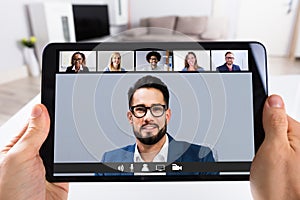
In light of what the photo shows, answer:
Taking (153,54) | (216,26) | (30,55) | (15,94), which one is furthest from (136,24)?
(153,54)

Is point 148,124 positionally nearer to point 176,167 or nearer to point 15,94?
point 176,167

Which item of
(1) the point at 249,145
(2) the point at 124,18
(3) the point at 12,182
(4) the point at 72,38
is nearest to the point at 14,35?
(4) the point at 72,38

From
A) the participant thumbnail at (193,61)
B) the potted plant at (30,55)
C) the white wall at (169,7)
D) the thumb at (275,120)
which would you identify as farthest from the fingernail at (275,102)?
the white wall at (169,7)

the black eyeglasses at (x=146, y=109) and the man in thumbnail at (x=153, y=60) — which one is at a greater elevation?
the man in thumbnail at (x=153, y=60)

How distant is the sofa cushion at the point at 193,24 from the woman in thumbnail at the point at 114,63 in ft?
12.6

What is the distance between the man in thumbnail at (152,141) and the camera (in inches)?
17.6

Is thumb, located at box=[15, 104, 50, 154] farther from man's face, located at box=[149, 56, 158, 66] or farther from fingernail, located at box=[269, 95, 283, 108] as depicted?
fingernail, located at box=[269, 95, 283, 108]

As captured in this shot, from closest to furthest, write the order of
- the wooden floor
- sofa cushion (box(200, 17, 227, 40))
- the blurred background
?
1. the wooden floor
2. the blurred background
3. sofa cushion (box(200, 17, 227, 40))

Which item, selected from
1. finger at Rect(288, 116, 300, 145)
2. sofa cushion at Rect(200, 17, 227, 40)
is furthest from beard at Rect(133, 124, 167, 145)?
sofa cushion at Rect(200, 17, 227, 40)

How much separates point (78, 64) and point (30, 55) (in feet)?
7.87

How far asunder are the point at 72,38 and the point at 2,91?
1032 millimetres

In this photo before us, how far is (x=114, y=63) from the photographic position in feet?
1.52

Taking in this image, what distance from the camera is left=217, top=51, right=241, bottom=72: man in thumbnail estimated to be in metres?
0.46

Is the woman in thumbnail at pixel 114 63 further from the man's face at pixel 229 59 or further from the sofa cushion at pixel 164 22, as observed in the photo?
the sofa cushion at pixel 164 22
